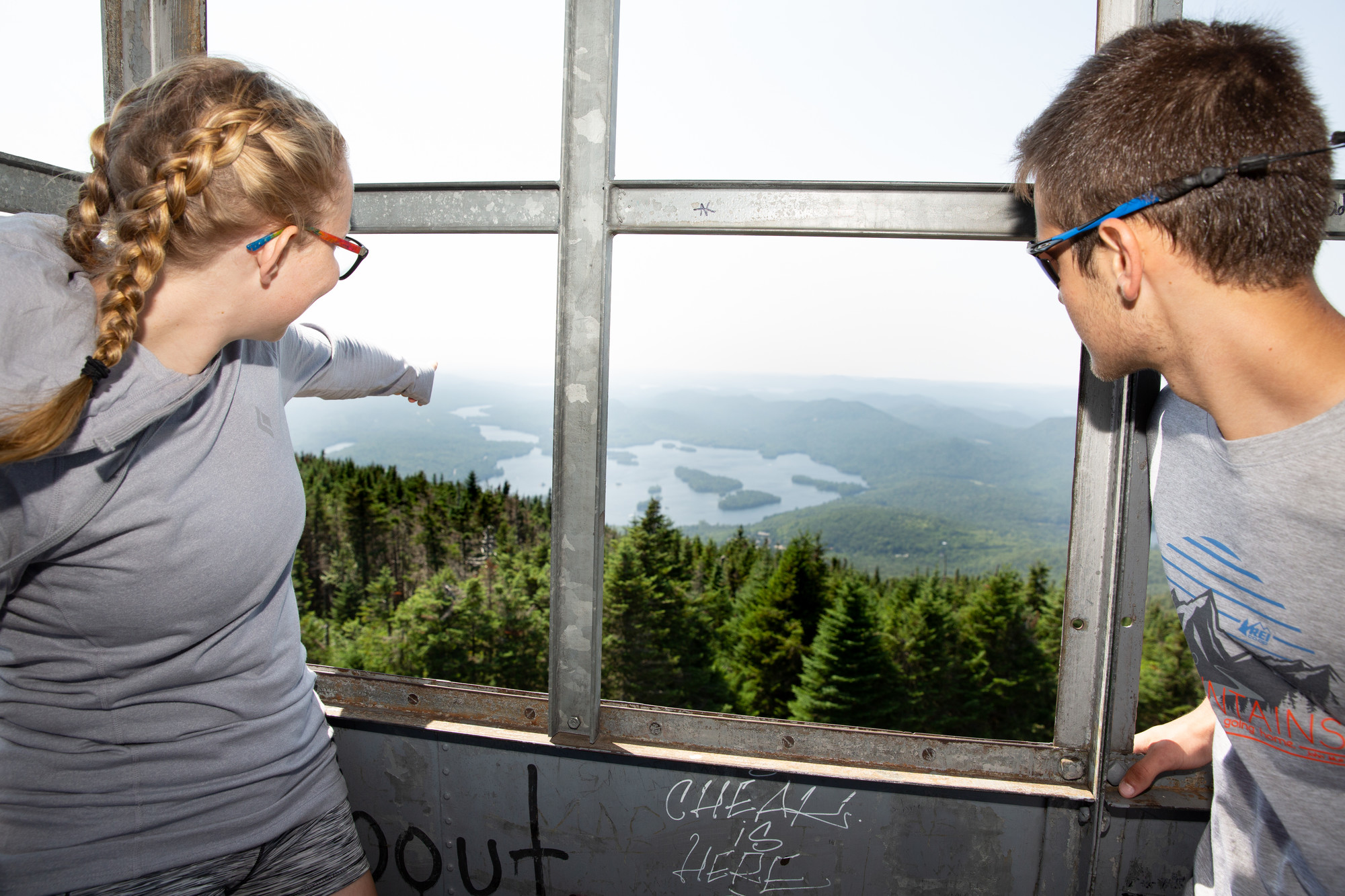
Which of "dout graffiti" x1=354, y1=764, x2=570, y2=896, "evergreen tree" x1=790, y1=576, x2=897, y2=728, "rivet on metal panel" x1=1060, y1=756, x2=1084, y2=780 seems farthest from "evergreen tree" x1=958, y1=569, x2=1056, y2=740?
"dout graffiti" x1=354, y1=764, x2=570, y2=896

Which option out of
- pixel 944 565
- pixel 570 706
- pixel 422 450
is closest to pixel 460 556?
pixel 422 450

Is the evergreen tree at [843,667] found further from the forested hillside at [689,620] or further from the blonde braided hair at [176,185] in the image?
the blonde braided hair at [176,185]

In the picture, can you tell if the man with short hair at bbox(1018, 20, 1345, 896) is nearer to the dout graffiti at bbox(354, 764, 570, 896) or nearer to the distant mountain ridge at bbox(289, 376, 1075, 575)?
the dout graffiti at bbox(354, 764, 570, 896)

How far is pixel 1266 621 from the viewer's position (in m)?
0.83

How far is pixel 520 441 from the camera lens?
31172mm

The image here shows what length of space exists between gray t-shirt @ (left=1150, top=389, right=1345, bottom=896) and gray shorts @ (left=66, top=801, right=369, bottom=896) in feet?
4.60

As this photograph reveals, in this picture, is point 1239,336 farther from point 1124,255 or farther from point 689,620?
point 689,620

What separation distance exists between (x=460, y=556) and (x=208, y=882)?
1241 inches

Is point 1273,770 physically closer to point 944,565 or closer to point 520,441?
point 520,441

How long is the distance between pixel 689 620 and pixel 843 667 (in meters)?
6.34

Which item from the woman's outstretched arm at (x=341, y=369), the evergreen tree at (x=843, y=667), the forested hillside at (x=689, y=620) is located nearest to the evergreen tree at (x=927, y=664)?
the forested hillside at (x=689, y=620)

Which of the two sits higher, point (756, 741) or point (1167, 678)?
point (756, 741)

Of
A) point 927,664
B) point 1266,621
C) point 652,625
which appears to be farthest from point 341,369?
point 927,664

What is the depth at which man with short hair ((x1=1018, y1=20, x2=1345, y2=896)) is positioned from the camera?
74 cm
